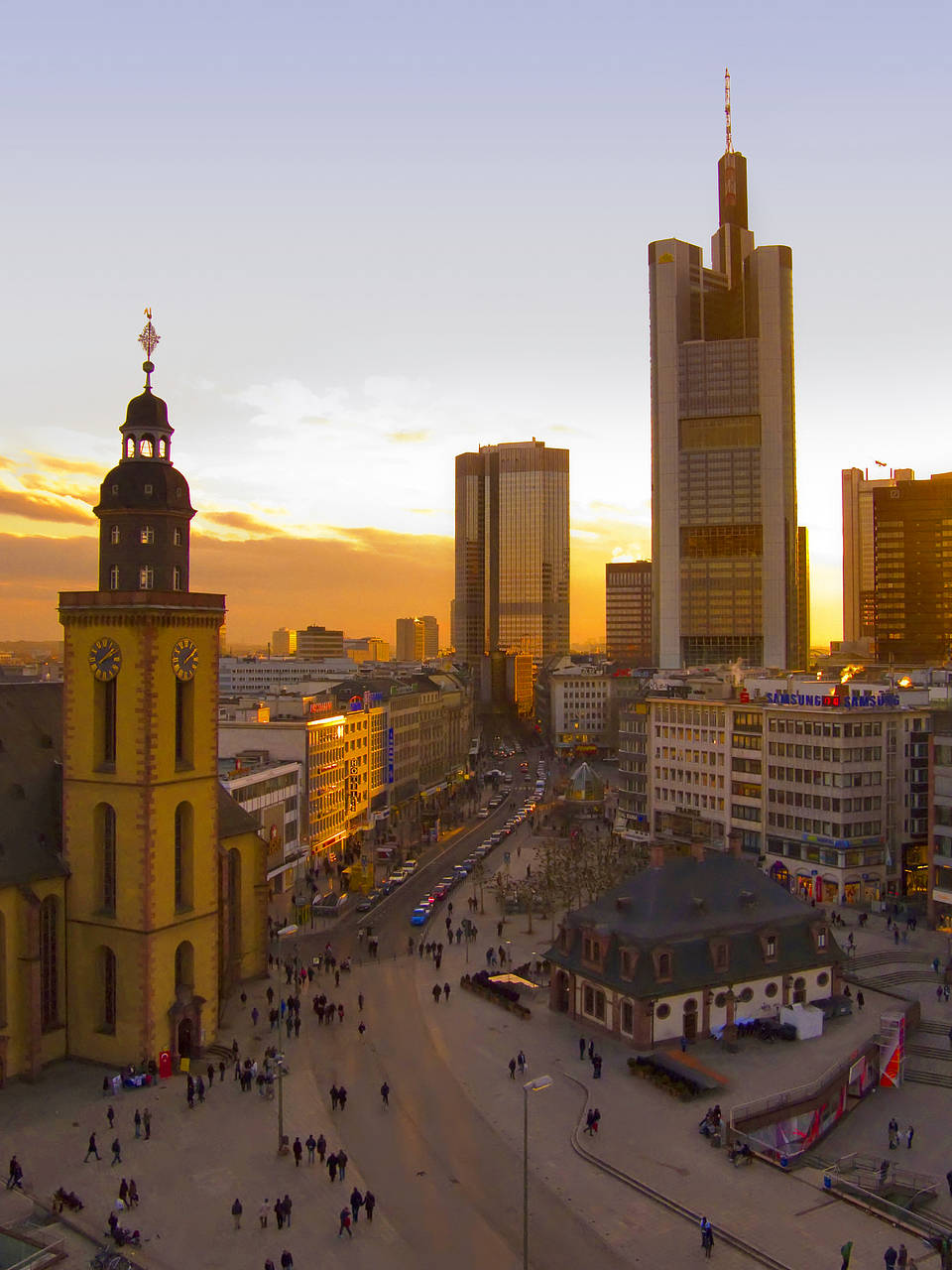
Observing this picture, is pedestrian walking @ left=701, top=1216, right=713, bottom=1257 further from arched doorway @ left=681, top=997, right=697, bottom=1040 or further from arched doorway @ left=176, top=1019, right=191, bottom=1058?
arched doorway @ left=176, top=1019, right=191, bottom=1058

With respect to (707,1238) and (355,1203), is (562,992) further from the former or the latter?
(707,1238)

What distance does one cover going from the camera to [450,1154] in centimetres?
4734

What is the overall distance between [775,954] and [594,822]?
79.3 metres

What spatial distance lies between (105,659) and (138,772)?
241 inches

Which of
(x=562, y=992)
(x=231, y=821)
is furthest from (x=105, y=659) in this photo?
(x=562, y=992)

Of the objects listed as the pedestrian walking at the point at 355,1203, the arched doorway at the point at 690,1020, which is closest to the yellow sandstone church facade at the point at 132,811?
the pedestrian walking at the point at 355,1203

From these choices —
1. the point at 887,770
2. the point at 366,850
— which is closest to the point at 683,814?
the point at 887,770

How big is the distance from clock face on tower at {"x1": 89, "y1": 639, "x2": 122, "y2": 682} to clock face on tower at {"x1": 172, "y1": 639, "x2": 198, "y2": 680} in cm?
276

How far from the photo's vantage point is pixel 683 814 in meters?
120

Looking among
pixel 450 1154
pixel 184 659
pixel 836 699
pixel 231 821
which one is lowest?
pixel 450 1154

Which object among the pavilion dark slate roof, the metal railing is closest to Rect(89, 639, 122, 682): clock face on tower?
the pavilion dark slate roof

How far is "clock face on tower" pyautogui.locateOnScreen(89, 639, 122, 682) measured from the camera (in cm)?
5653

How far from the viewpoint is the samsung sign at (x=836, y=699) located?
101200 mm

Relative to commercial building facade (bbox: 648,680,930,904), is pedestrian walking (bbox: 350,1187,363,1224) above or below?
below
